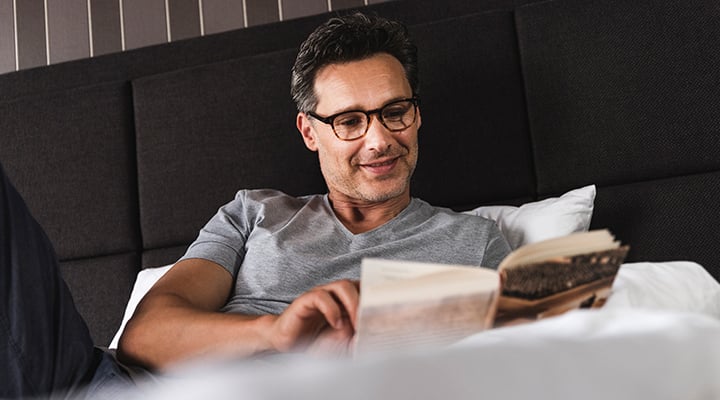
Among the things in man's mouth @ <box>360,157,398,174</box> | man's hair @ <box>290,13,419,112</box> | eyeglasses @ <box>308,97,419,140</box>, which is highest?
man's hair @ <box>290,13,419,112</box>

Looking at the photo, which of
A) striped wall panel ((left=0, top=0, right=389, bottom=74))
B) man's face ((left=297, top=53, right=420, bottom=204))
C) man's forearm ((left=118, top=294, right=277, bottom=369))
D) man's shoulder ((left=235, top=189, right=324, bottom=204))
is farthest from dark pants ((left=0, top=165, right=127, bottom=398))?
striped wall panel ((left=0, top=0, right=389, bottom=74))

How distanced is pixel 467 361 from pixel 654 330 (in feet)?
0.63

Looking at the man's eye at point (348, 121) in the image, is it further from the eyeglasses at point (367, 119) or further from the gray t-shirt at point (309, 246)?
the gray t-shirt at point (309, 246)

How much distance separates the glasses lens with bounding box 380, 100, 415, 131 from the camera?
5.75 feet

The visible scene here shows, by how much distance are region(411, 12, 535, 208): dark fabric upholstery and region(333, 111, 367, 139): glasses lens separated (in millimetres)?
375

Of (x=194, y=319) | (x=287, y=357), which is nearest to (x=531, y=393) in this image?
(x=287, y=357)

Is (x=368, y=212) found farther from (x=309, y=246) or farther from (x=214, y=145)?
(x=214, y=145)

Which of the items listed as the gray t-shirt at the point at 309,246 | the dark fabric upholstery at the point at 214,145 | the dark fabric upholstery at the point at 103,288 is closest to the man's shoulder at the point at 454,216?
the gray t-shirt at the point at 309,246

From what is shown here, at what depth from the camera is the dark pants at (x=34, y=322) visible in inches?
46.1

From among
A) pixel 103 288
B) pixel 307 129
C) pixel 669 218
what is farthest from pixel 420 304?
pixel 103 288

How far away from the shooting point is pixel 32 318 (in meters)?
1.20

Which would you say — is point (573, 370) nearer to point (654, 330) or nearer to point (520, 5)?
point (654, 330)

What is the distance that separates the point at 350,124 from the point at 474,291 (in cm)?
92

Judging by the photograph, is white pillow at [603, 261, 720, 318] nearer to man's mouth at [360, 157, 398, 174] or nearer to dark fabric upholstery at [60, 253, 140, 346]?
man's mouth at [360, 157, 398, 174]
